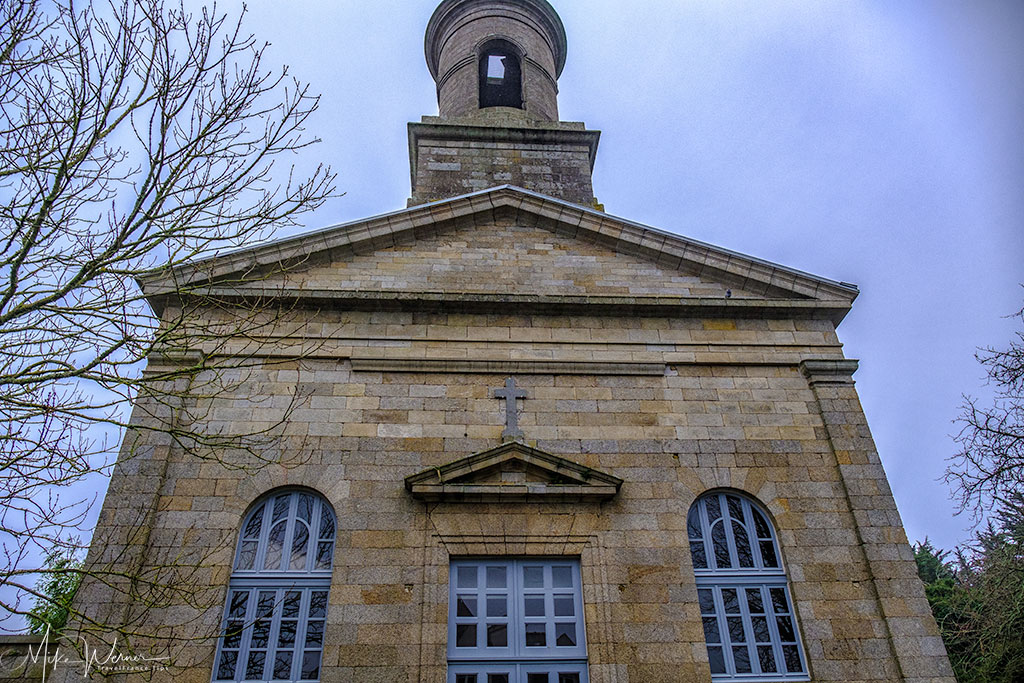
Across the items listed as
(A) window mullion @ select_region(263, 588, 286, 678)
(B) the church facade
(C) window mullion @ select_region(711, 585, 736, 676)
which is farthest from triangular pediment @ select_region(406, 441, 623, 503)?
(A) window mullion @ select_region(263, 588, 286, 678)

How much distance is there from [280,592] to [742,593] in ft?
17.4

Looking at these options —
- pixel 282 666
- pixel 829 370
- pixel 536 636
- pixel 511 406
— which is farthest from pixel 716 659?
pixel 282 666

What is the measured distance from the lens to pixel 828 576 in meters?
8.20

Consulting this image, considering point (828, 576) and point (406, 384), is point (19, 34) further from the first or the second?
point (828, 576)

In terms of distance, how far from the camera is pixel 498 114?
15.6 meters

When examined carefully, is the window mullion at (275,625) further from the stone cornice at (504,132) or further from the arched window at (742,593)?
the stone cornice at (504,132)

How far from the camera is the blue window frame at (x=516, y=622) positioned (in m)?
7.55

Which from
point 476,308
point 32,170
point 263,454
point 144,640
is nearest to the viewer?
point 32,170

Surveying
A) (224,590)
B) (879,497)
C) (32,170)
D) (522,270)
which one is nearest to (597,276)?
(522,270)

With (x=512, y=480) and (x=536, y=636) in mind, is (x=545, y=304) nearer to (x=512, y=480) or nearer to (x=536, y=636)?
(x=512, y=480)

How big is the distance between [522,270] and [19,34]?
667 cm

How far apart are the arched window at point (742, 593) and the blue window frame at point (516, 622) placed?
1532 millimetres

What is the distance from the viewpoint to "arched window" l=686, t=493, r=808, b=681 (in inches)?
309

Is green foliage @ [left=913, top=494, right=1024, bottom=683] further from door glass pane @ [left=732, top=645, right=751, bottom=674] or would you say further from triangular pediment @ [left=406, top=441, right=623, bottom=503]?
triangular pediment @ [left=406, top=441, right=623, bottom=503]
